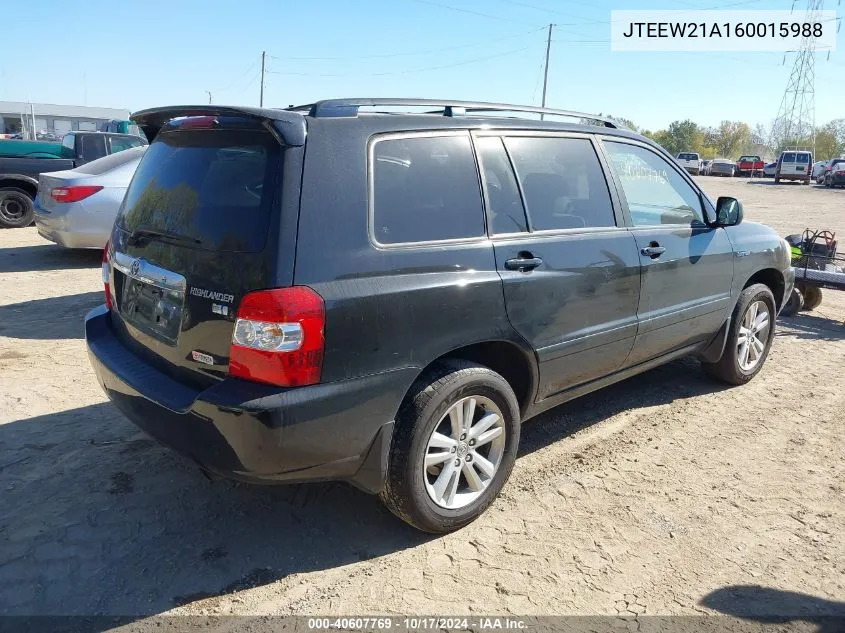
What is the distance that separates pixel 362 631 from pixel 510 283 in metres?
1.61

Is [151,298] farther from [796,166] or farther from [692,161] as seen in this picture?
[692,161]

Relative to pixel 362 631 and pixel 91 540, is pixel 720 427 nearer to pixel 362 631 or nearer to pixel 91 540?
pixel 362 631

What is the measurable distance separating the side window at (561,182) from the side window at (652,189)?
24 cm

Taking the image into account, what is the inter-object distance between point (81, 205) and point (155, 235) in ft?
19.7

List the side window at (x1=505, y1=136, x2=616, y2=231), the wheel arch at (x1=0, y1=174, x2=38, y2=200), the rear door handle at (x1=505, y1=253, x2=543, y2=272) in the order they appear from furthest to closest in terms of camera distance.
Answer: the wheel arch at (x1=0, y1=174, x2=38, y2=200) < the side window at (x1=505, y1=136, x2=616, y2=231) < the rear door handle at (x1=505, y1=253, x2=543, y2=272)

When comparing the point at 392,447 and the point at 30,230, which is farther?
the point at 30,230

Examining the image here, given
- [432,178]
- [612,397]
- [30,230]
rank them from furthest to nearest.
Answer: [30,230], [612,397], [432,178]

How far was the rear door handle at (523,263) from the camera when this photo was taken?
3137 millimetres

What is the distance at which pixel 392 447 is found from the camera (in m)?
2.82

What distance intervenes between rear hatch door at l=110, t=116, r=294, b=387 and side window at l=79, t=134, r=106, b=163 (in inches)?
371

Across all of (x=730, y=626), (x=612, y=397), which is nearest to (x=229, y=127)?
(x=730, y=626)

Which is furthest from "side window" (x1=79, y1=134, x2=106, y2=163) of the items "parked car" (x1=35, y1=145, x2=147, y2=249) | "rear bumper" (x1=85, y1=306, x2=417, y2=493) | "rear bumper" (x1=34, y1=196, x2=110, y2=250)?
"rear bumper" (x1=85, y1=306, x2=417, y2=493)

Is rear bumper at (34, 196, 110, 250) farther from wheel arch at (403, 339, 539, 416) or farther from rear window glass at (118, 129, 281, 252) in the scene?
wheel arch at (403, 339, 539, 416)

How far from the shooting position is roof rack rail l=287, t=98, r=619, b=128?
275 cm
